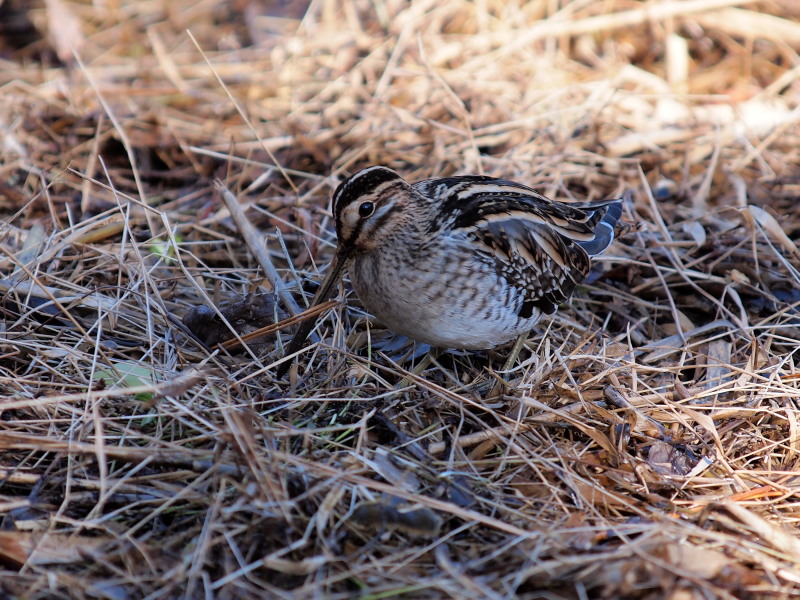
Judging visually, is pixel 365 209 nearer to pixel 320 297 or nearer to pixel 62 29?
pixel 320 297

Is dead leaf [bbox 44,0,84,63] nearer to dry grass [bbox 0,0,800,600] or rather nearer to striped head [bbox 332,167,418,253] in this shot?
dry grass [bbox 0,0,800,600]

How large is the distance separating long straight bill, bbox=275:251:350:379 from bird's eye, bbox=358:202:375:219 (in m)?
0.23

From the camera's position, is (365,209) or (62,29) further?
(62,29)

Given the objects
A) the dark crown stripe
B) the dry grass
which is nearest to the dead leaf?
the dry grass

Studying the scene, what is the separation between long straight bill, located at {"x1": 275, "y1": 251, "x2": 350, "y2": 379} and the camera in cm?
426

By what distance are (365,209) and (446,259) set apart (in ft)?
1.56

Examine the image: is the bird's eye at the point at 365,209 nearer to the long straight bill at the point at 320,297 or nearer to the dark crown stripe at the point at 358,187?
the dark crown stripe at the point at 358,187

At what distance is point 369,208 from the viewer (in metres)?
4.23

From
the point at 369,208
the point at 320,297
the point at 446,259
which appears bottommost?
the point at 320,297

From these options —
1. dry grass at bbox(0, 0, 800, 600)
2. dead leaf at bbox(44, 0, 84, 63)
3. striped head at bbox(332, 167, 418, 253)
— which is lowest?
dry grass at bbox(0, 0, 800, 600)

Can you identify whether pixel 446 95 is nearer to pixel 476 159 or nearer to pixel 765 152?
pixel 476 159

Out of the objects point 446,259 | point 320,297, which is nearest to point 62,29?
point 320,297

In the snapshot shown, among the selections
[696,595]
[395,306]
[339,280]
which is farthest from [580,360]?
[696,595]

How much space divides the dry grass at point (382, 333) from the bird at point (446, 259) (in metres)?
0.28
